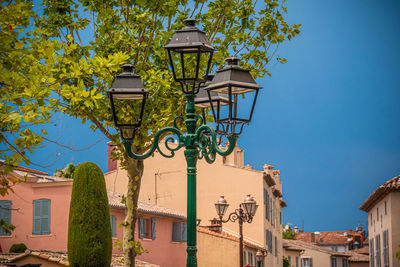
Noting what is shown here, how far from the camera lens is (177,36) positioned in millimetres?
8109

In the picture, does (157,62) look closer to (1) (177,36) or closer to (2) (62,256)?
(1) (177,36)

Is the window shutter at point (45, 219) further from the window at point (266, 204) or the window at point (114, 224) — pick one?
the window at point (266, 204)

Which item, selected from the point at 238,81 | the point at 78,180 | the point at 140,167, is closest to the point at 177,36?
the point at 238,81

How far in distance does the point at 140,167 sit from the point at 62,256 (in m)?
10.4

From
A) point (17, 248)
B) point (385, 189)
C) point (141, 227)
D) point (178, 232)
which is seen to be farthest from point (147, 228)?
point (385, 189)

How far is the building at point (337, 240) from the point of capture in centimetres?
9350

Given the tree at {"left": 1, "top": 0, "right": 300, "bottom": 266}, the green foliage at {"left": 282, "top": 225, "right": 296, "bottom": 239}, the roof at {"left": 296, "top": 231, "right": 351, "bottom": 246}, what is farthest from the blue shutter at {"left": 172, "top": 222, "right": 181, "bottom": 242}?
the roof at {"left": 296, "top": 231, "right": 351, "bottom": 246}

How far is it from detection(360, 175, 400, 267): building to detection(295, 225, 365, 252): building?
55.1 m

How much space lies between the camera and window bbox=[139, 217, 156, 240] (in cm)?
3072

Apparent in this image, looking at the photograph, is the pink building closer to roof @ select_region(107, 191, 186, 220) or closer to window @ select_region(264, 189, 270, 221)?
roof @ select_region(107, 191, 186, 220)

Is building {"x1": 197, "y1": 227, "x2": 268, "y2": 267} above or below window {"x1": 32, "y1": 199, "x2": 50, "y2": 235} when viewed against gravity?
below

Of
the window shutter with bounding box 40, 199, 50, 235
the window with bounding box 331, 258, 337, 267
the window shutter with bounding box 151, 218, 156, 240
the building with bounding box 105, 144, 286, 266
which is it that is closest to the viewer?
the window shutter with bounding box 40, 199, 50, 235

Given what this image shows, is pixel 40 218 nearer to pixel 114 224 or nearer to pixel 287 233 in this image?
pixel 114 224

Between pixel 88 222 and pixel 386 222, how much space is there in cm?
1898
